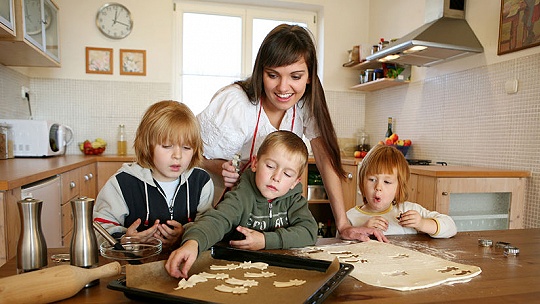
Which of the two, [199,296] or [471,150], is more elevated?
[471,150]

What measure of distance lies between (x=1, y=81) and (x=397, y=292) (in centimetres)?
301

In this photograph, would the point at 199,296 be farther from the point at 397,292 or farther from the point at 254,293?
the point at 397,292

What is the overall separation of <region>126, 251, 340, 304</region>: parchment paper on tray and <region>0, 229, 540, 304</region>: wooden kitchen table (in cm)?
3

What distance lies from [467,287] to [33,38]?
2.73m

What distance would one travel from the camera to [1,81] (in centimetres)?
261

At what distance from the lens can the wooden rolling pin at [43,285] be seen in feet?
1.73

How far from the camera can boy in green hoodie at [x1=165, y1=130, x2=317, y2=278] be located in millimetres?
900

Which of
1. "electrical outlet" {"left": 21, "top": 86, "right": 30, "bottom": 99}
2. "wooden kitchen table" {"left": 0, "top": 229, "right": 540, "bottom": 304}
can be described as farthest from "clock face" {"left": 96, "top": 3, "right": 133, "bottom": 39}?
"wooden kitchen table" {"left": 0, "top": 229, "right": 540, "bottom": 304}

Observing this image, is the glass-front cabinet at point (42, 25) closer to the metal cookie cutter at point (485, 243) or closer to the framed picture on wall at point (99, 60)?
the framed picture on wall at point (99, 60)

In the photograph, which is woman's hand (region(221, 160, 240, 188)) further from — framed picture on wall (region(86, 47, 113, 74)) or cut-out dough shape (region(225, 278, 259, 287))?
framed picture on wall (region(86, 47, 113, 74))

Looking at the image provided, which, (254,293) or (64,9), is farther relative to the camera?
(64,9)

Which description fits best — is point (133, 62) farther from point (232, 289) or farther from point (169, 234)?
point (232, 289)

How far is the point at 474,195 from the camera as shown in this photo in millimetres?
2117

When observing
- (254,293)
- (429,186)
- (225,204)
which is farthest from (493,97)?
(254,293)
